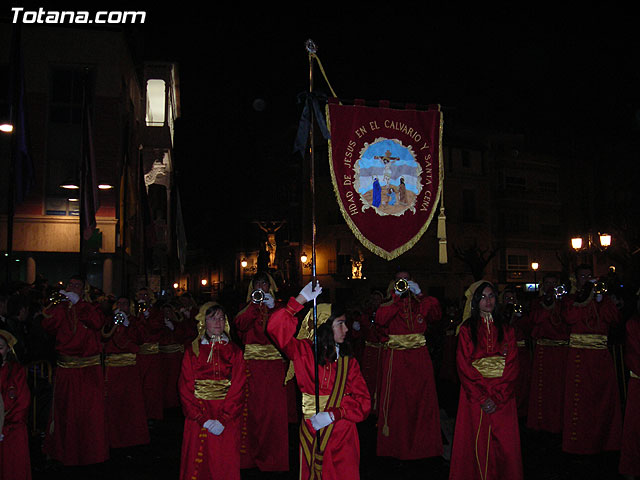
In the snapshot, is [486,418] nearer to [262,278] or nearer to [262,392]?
[262,392]

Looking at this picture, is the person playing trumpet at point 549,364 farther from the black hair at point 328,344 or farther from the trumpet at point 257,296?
the black hair at point 328,344

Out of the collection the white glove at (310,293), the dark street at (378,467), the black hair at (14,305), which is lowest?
the dark street at (378,467)

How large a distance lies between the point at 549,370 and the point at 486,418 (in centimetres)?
386

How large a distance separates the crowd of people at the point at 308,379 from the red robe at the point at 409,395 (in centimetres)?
2

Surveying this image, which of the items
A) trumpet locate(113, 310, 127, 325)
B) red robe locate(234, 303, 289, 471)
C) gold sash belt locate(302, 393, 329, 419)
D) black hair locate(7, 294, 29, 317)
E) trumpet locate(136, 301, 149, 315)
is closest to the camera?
gold sash belt locate(302, 393, 329, 419)

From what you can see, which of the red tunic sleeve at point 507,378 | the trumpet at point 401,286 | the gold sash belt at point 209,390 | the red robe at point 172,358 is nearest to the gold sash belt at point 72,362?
the gold sash belt at point 209,390

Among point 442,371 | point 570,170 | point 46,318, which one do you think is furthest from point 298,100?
point 570,170

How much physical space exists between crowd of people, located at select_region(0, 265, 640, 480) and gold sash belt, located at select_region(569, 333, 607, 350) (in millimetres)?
18

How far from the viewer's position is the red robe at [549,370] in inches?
352

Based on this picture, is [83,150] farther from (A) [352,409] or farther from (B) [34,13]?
(B) [34,13]

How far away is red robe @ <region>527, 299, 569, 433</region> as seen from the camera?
893cm

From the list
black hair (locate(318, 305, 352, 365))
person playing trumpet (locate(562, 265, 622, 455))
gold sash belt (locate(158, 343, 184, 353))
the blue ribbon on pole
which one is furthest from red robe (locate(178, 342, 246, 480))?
gold sash belt (locate(158, 343, 184, 353))

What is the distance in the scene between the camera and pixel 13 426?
5.49m

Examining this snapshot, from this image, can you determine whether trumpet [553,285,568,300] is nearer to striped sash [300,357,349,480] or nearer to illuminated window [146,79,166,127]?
striped sash [300,357,349,480]
